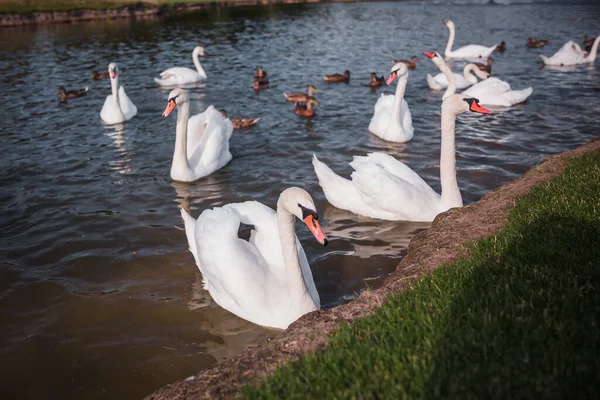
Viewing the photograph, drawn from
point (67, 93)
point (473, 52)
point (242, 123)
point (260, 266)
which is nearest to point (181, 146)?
point (242, 123)

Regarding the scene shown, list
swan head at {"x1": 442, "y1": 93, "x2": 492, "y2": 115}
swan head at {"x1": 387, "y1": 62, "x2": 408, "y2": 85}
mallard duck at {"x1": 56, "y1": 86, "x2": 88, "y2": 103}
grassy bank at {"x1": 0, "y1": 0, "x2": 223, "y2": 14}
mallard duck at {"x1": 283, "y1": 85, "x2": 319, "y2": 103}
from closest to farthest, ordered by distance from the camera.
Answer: swan head at {"x1": 442, "y1": 93, "x2": 492, "y2": 115}
swan head at {"x1": 387, "y1": 62, "x2": 408, "y2": 85}
mallard duck at {"x1": 283, "y1": 85, "x2": 319, "y2": 103}
mallard duck at {"x1": 56, "y1": 86, "x2": 88, "y2": 103}
grassy bank at {"x1": 0, "y1": 0, "x2": 223, "y2": 14}

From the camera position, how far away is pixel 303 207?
5.00 m

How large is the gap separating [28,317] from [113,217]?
282 cm

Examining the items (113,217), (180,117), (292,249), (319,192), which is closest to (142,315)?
(292,249)

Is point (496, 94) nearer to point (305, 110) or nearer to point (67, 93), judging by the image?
point (305, 110)

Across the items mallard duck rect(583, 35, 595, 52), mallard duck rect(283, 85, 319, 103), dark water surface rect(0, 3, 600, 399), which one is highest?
mallard duck rect(583, 35, 595, 52)

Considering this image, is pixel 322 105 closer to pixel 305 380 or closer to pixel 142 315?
pixel 142 315

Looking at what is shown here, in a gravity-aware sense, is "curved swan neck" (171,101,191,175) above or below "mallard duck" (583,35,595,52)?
below

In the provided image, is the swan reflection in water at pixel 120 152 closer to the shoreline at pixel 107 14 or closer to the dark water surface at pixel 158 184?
the dark water surface at pixel 158 184

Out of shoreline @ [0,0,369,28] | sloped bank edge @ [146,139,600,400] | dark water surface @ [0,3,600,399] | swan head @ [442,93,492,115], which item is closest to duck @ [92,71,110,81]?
dark water surface @ [0,3,600,399]

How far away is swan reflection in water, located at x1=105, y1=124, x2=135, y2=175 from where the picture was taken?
11.0 m

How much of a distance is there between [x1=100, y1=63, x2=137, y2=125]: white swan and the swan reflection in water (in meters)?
0.21

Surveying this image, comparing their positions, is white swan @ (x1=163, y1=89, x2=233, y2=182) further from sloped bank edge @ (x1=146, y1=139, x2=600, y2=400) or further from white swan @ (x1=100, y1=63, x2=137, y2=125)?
sloped bank edge @ (x1=146, y1=139, x2=600, y2=400)

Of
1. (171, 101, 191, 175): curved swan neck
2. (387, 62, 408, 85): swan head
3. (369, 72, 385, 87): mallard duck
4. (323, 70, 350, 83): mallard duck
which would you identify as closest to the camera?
(171, 101, 191, 175): curved swan neck
